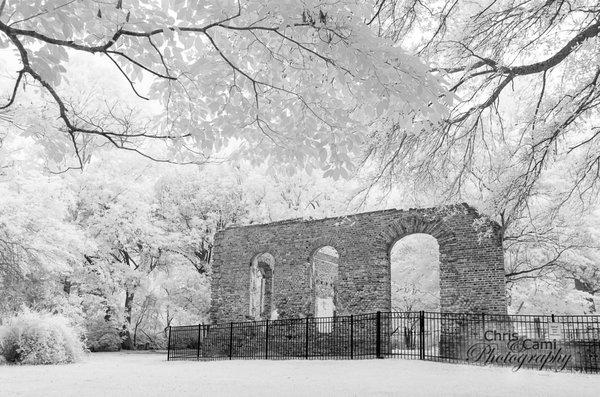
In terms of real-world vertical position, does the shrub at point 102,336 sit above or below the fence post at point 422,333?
below

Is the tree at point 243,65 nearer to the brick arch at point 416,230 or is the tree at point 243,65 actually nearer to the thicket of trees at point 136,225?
A: the brick arch at point 416,230

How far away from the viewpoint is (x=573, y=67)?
7480 millimetres

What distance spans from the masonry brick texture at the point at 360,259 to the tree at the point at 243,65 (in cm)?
773

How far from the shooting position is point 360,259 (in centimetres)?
1659

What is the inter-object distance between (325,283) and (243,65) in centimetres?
2153

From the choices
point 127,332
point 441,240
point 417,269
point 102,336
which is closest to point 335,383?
point 441,240

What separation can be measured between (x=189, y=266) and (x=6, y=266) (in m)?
10.6

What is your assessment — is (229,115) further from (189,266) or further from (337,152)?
(189,266)

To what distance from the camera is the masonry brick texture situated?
1436 cm

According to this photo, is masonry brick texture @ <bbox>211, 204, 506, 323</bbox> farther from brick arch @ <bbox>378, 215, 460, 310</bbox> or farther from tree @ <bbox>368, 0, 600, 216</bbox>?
tree @ <bbox>368, 0, 600, 216</bbox>

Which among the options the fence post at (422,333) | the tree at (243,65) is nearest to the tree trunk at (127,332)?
the fence post at (422,333)

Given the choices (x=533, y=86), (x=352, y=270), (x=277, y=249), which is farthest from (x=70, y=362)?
(x=533, y=86)

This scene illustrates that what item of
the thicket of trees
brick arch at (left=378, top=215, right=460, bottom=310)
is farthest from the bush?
brick arch at (left=378, top=215, right=460, bottom=310)

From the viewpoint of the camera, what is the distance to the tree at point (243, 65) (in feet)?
12.4
